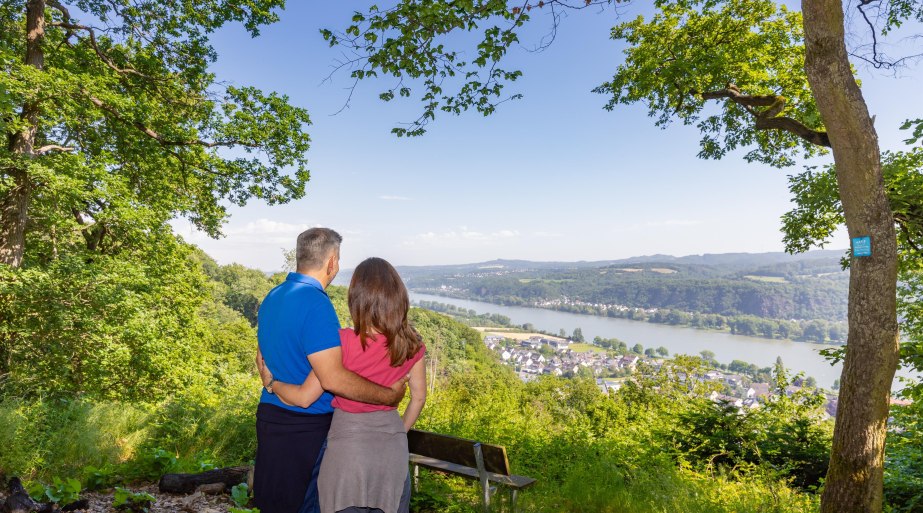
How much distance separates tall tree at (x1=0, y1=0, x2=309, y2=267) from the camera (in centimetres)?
754

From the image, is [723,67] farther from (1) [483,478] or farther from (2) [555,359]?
(2) [555,359]

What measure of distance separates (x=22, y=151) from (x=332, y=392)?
9.77m

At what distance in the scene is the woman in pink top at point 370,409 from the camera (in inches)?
67.9

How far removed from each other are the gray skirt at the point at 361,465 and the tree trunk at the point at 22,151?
9397 mm

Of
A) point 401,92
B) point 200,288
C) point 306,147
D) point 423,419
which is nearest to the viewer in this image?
point 401,92

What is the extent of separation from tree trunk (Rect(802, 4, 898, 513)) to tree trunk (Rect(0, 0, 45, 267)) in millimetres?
10973

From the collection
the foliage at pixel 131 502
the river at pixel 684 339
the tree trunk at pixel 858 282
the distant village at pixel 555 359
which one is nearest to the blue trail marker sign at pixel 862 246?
the tree trunk at pixel 858 282

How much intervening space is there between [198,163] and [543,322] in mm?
127609

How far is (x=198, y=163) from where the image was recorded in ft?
30.8

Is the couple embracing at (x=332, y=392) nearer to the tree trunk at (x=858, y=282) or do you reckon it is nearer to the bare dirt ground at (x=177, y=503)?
the bare dirt ground at (x=177, y=503)

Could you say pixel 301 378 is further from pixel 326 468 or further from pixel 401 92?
pixel 401 92

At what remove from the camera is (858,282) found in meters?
3.42

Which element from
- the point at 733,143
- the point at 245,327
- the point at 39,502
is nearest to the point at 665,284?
the point at 245,327

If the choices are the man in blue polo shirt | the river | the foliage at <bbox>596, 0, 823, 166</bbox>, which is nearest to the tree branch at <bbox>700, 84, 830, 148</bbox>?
the foliage at <bbox>596, 0, 823, 166</bbox>
